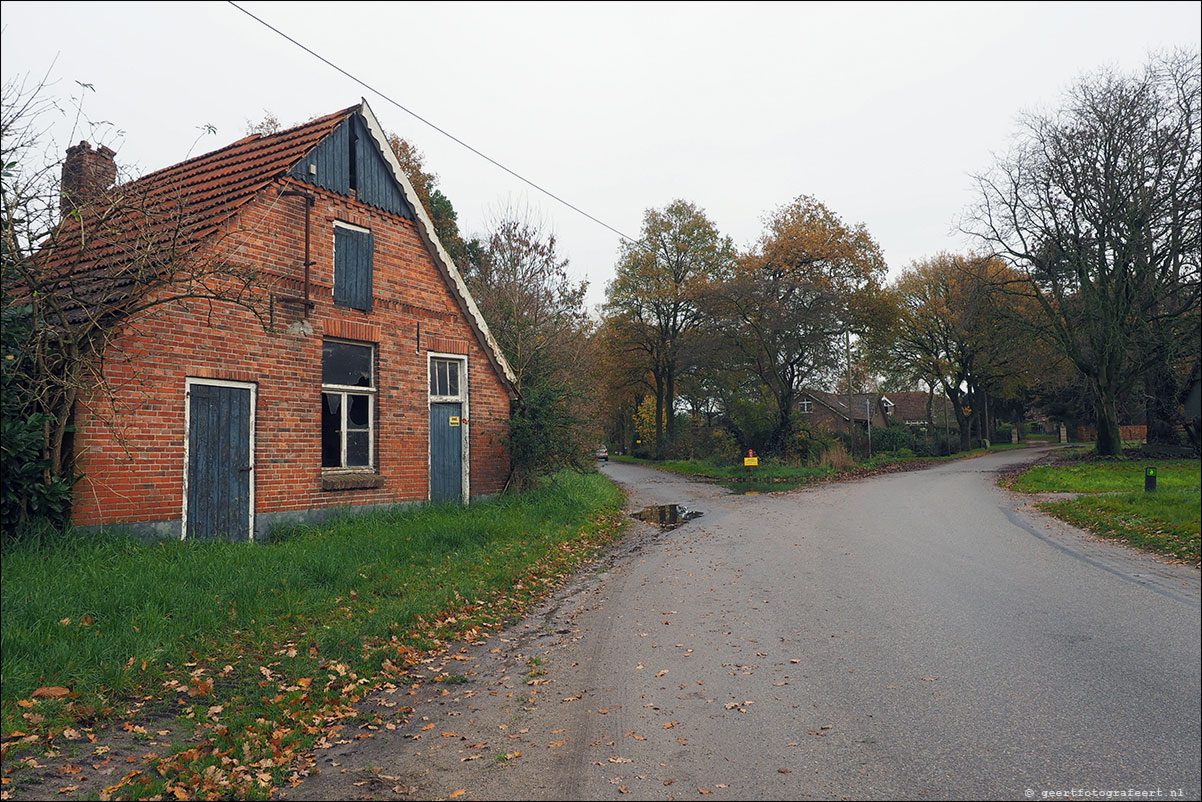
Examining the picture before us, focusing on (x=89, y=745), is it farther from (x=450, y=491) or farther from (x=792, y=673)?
(x=450, y=491)

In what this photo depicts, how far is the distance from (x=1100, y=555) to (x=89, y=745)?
Answer: 385 inches

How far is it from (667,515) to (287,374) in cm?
957

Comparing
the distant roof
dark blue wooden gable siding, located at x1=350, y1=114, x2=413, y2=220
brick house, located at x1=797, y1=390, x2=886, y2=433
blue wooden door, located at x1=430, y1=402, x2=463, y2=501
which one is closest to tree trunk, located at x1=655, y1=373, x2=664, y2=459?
brick house, located at x1=797, y1=390, x2=886, y2=433

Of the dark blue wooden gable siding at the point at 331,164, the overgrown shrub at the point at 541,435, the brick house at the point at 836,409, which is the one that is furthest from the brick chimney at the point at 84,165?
the brick house at the point at 836,409

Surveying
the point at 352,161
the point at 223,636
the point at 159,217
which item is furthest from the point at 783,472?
the point at 223,636

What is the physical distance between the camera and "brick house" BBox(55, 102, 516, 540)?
8.92m

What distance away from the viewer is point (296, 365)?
10.9m

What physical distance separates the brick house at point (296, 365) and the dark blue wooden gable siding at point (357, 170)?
3 centimetres

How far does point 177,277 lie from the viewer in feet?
29.3

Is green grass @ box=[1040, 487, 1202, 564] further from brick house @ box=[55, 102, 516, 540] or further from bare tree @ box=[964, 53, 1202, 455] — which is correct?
brick house @ box=[55, 102, 516, 540]

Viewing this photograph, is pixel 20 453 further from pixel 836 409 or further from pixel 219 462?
pixel 836 409

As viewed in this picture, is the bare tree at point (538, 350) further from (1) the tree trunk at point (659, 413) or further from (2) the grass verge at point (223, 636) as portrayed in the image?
(1) the tree trunk at point (659, 413)

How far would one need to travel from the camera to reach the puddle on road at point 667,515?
15.6m

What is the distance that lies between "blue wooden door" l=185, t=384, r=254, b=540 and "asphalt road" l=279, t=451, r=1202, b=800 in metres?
4.96
